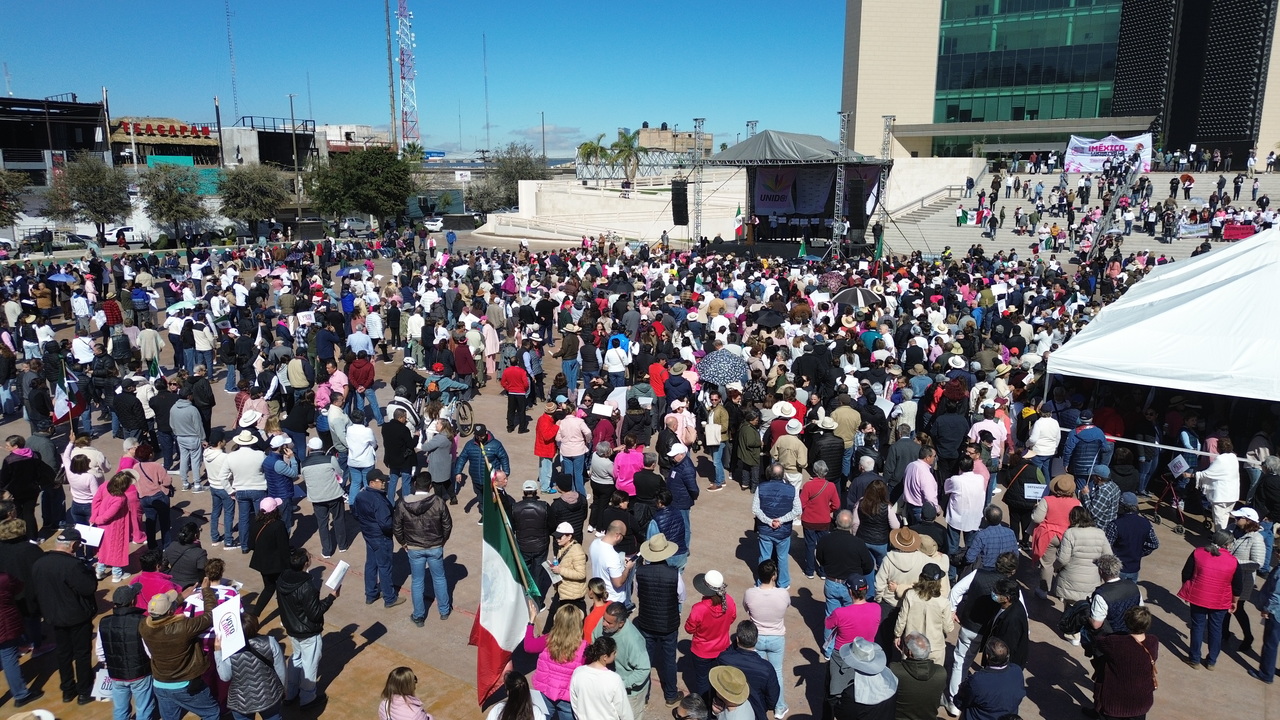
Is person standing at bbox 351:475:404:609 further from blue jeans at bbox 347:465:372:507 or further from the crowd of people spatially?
blue jeans at bbox 347:465:372:507

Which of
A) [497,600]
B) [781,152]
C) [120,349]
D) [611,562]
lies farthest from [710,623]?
[781,152]

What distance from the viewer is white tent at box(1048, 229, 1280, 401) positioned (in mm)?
9047

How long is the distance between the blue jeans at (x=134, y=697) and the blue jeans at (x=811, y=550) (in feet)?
17.4

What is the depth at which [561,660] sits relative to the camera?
4844 millimetres

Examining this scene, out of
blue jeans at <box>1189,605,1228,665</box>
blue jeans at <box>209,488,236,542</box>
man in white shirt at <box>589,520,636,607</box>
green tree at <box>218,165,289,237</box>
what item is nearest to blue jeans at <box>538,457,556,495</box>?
blue jeans at <box>209,488,236,542</box>

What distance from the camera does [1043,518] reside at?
7.30m

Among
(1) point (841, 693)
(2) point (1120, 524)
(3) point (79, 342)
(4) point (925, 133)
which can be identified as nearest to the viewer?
(1) point (841, 693)

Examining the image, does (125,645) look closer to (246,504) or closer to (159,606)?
(159,606)

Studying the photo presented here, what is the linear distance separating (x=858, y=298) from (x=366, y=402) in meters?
9.30

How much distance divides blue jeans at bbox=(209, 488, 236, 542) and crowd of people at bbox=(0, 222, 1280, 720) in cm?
4

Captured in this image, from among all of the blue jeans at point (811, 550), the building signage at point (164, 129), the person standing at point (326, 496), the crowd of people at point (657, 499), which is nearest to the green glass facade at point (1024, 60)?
the crowd of people at point (657, 499)

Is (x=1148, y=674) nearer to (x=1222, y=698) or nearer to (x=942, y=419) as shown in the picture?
(x=1222, y=698)

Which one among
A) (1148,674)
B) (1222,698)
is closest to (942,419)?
(1222,698)

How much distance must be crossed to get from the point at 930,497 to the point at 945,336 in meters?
6.63
